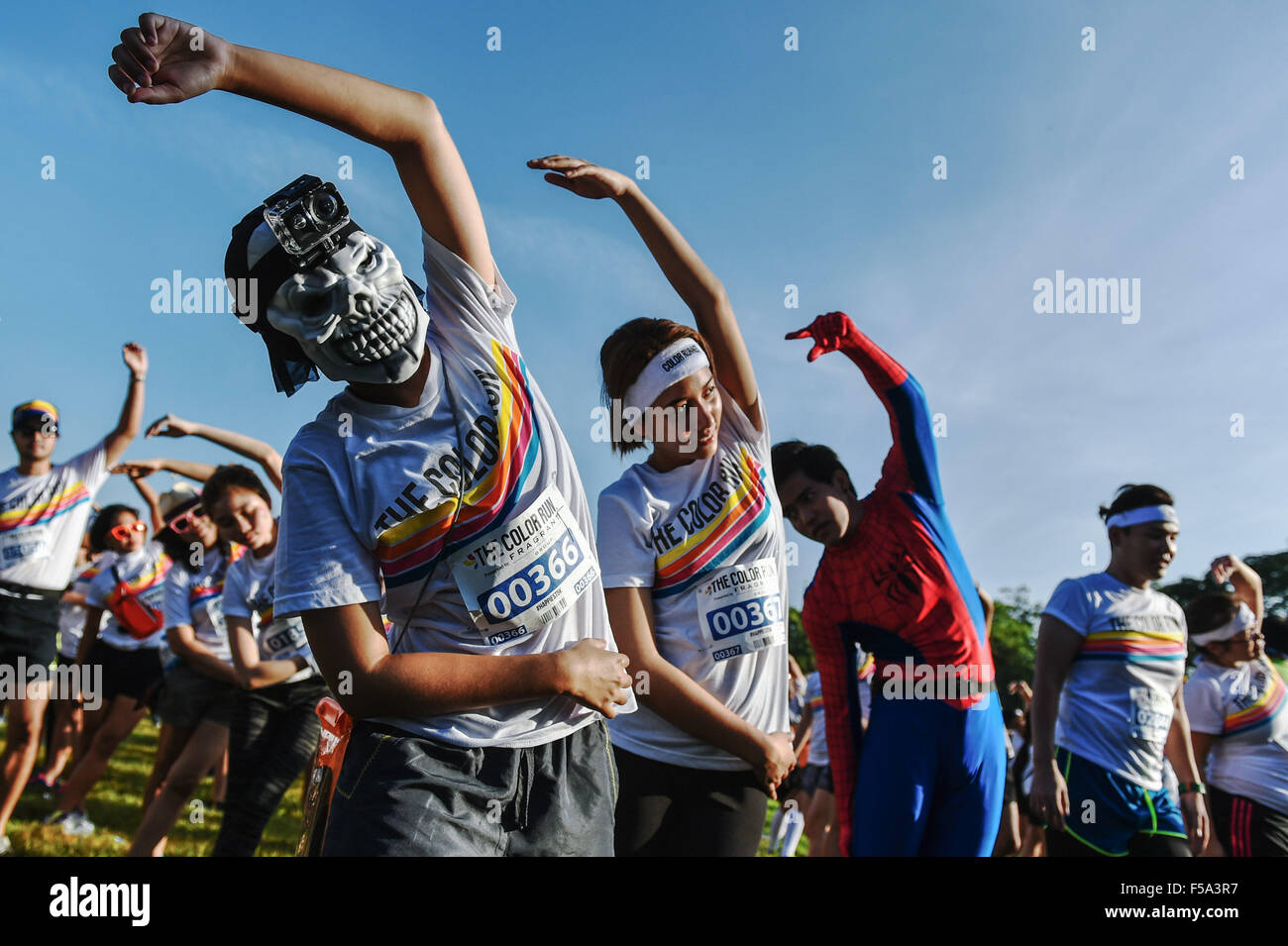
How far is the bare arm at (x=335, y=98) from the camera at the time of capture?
1.75 m

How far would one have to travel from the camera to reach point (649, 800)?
2936 mm

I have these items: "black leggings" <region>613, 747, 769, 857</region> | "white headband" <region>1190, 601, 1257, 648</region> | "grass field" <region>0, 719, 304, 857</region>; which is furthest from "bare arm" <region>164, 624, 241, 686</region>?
"white headband" <region>1190, 601, 1257, 648</region>

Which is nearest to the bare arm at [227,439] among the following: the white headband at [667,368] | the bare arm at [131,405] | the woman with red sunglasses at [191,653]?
the woman with red sunglasses at [191,653]

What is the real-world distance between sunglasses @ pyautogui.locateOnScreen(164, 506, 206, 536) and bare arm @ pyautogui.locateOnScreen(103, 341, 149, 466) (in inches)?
23.4

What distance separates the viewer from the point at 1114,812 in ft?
15.1

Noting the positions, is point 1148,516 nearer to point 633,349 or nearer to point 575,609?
point 633,349

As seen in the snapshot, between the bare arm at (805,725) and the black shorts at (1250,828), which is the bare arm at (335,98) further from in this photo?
the bare arm at (805,725)

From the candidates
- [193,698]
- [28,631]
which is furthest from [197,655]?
[28,631]

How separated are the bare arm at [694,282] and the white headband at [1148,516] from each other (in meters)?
2.90

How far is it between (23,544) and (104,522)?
2.65 meters

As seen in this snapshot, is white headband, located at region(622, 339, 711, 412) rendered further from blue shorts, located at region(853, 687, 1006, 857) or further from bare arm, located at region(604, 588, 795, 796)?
blue shorts, located at region(853, 687, 1006, 857)
